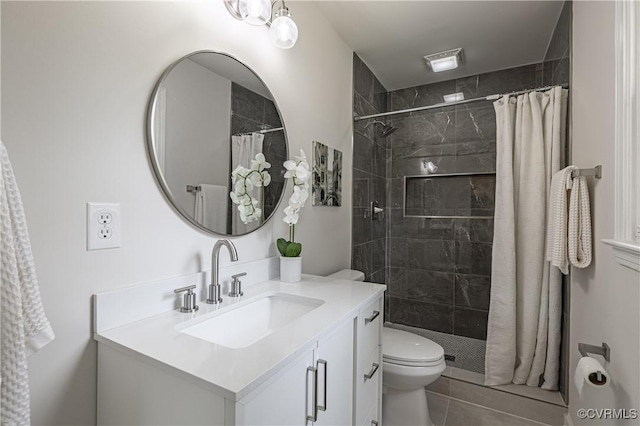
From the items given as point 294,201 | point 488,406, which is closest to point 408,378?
point 488,406

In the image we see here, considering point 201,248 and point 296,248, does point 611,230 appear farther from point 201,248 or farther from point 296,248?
point 201,248

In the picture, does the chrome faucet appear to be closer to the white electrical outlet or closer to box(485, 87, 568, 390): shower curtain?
the white electrical outlet

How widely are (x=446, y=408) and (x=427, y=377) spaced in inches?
20.1

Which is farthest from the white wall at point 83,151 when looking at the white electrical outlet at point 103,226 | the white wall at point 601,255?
the white wall at point 601,255

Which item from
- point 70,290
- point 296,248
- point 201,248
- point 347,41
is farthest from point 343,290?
point 347,41

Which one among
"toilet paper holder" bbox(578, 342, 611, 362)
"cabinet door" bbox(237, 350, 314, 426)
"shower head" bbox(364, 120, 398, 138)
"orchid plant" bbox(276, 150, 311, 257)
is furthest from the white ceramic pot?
"shower head" bbox(364, 120, 398, 138)

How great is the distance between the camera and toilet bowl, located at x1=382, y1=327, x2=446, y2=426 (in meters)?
1.66

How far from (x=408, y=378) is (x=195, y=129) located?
1595mm

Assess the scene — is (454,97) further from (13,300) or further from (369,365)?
(13,300)

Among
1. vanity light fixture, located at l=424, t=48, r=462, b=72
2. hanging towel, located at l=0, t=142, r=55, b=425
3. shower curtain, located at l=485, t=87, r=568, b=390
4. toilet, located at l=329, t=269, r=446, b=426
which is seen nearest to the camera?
hanging towel, located at l=0, t=142, r=55, b=425

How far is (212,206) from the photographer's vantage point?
1218 mm

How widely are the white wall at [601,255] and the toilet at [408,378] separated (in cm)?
68

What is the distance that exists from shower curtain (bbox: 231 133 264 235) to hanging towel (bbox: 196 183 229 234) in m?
0.06

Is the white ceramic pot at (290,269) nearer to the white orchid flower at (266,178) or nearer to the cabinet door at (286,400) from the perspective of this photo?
the white orchid flower at (266,178)
